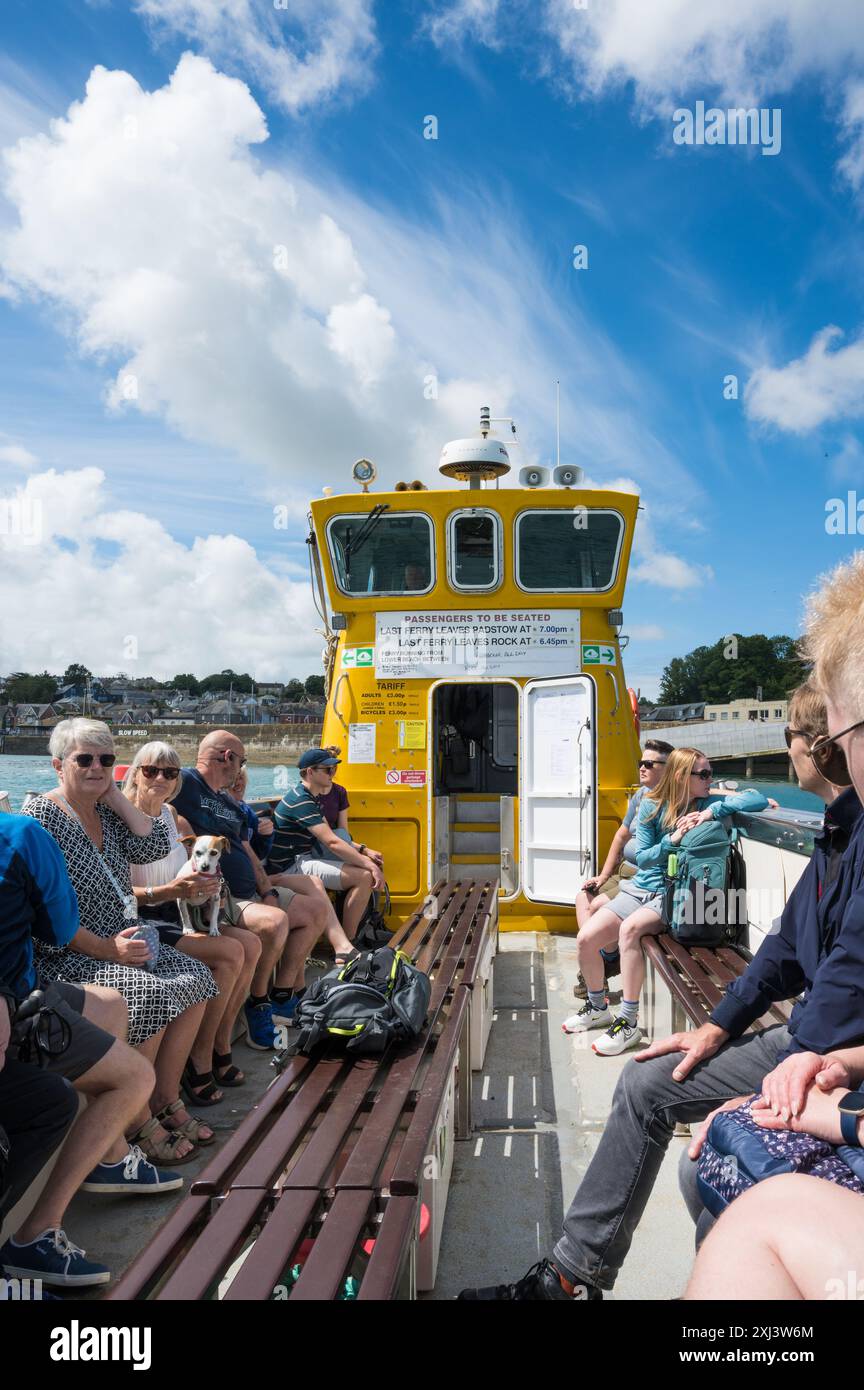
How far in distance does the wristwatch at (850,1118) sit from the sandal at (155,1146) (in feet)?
7.22

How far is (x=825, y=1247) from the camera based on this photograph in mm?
1254

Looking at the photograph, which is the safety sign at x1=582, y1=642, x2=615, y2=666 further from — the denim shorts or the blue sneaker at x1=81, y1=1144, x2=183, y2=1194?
the blue sneaker at x1=81, y1=1144, x2=183, y2=1194

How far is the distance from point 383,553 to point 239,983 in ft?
12.2

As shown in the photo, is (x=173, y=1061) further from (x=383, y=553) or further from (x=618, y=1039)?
(x=383, y=553)

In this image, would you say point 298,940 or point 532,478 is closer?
point 298,940

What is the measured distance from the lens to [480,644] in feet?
21.5

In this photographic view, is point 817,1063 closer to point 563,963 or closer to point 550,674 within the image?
point 563,963

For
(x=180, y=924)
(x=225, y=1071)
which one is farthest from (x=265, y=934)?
(x=225, y=1071)

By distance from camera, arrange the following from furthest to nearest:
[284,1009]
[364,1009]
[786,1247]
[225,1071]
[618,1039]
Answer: [284,1009]
[618,1039]
[225,1071]
[364,1009]
[786,1247]

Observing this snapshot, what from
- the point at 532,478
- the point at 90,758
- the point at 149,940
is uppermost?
the point at 532,478

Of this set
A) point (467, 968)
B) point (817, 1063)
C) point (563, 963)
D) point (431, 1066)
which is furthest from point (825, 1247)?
point (563, 963)

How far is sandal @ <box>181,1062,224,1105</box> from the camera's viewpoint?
349 cm

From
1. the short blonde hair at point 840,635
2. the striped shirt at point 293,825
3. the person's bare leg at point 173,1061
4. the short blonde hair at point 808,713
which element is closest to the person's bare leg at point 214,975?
the person's bare leg at point 173,1061

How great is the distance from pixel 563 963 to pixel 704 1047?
3.62 metres
